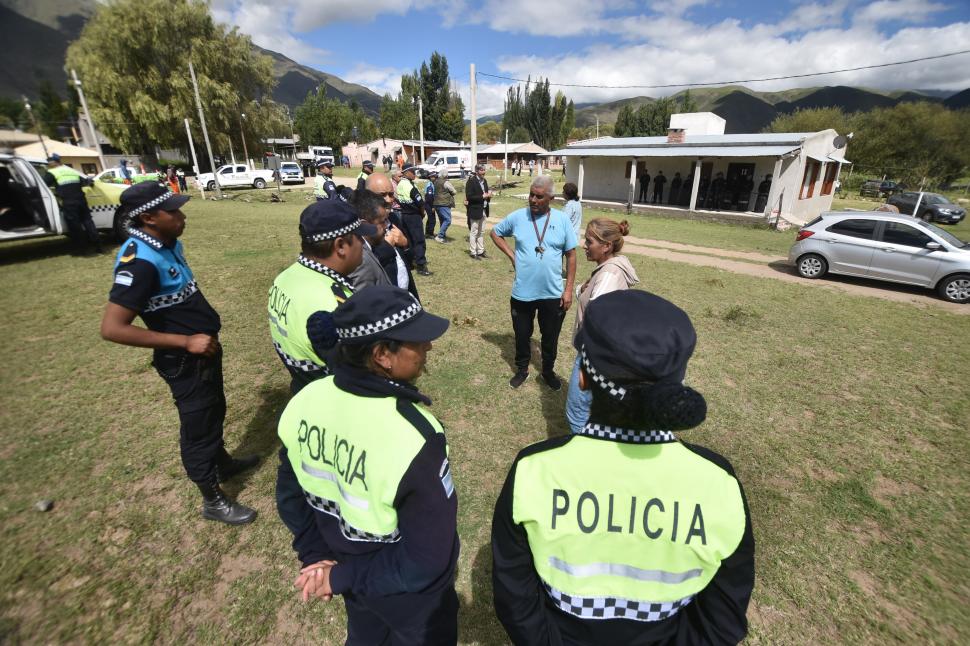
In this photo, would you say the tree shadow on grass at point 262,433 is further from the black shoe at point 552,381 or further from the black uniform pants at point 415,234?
the black uniform pants at point 415,234

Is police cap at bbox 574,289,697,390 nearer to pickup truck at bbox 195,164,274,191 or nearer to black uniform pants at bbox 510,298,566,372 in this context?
black uniform pants at bbox 510,298,566,372

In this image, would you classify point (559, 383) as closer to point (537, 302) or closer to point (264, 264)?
point (537, 302)

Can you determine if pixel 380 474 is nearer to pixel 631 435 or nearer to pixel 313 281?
pixel 631 435

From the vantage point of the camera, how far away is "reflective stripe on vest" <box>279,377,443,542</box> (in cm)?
124

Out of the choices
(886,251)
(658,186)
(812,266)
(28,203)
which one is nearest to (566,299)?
(812,266)

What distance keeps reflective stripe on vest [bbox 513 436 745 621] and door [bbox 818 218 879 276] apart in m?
11.4

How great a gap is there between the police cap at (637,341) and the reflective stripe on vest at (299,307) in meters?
1.50

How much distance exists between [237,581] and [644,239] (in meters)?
14.5

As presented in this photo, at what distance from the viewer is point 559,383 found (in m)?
4.92

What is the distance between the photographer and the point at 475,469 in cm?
366

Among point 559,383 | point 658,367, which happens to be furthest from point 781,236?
point 658,367

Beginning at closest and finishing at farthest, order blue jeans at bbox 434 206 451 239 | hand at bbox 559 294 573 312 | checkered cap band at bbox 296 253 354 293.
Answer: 1. checkered cap band at bbox 296 253 354 293
2. hand at bbox 559 294 573 312
3. blue jeans at bbox 434 206 451 239

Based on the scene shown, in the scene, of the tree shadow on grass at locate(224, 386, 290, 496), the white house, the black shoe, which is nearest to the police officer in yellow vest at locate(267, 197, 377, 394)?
the tree shadow on grass at locate(224, 386, 290, 496)

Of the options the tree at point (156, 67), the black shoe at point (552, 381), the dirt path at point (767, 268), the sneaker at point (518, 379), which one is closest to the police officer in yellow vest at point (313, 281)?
the sneaker at point (518, 379)
